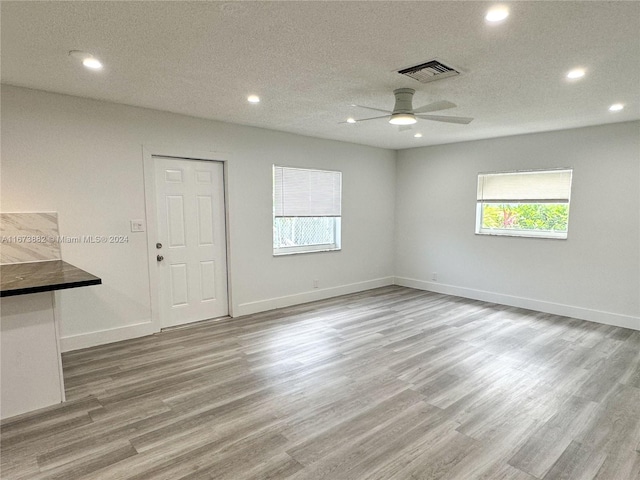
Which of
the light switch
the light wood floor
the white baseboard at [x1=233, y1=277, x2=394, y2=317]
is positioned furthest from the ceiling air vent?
the white baseboard at [x1=233, y1=277, x2=394, y2=317]

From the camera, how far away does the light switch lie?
4012 mm

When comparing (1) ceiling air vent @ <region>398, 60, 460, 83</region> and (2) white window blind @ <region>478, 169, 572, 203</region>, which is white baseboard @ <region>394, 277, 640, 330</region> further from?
(1) ceiling air vent @ <region>398, 60, 460, 83</region>

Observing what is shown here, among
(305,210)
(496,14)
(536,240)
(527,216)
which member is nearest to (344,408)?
(496,14)

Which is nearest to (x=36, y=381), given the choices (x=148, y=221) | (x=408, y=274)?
(x=148, y=221)

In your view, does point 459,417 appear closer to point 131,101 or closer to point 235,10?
point 235,10

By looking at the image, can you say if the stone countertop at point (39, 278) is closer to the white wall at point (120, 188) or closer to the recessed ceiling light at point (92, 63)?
the white wall at point (120, 188)

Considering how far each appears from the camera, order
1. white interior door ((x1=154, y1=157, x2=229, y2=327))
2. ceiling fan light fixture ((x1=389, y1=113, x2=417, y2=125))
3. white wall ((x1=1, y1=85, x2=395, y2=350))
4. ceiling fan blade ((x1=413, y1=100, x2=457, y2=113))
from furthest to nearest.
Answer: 1. white interior door ((x1=154, y1=157, x2=229, y2=327))
2. white wall ((x1=1, y1=85, x2=395, y2=350))
3. ceiling fan light fixture ((x1=389, y1=113, x2=417, y2=125))
4. ceiling fan blade ((x1=413, y1=100, x2=457, y2=113))

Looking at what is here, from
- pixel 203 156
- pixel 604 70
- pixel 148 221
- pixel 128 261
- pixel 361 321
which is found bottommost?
pixel 361 321

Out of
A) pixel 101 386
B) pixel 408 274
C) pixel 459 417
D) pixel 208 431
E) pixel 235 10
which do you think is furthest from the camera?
pixel 408 274

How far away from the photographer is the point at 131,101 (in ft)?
12.2

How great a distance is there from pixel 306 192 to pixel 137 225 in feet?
8.08

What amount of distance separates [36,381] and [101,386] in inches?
18.6

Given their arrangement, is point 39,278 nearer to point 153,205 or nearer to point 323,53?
point 153,205

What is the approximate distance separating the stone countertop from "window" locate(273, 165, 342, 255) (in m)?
2.75
